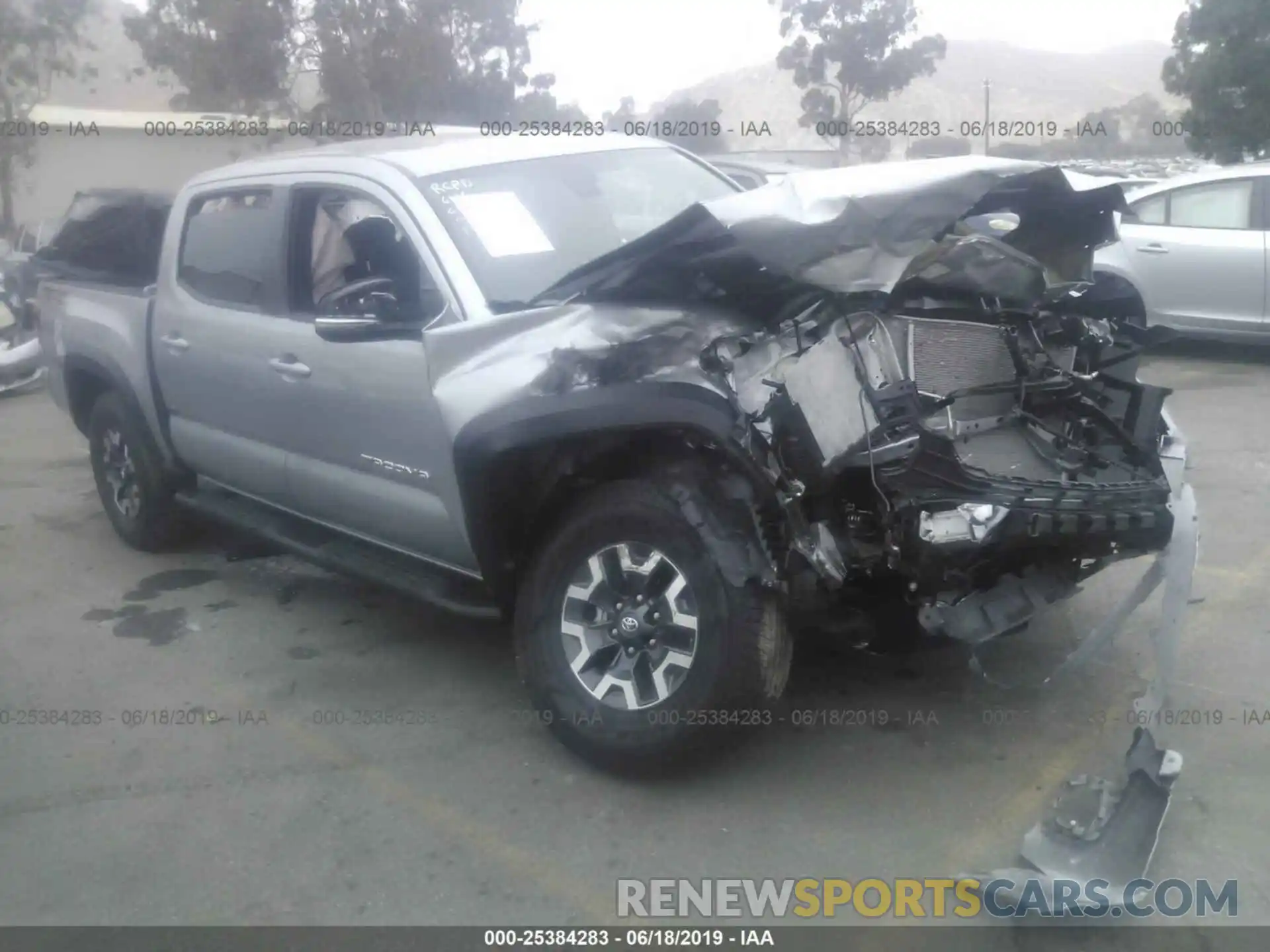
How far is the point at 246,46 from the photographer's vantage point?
18.7m

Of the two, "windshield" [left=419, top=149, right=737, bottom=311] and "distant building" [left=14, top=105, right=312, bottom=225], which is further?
"distant building" [left=14, top=105, right=312, bottom=225]

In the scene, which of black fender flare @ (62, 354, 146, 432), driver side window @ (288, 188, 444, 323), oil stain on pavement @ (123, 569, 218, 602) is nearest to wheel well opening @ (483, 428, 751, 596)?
driver side window @ (288, 188, 444, 323)

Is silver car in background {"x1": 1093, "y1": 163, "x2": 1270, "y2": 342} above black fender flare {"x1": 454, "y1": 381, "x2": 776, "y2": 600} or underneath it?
underneath

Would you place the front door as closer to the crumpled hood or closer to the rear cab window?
the rear cab window

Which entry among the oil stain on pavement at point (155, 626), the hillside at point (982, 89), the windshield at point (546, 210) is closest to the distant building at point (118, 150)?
the oil stain on pavement at point (155, 626)

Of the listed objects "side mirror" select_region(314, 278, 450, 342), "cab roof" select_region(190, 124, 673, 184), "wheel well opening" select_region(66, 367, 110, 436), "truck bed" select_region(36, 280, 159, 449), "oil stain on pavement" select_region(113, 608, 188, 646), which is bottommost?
"oil stain on pavement" select_region(113, 608, 188, 646)

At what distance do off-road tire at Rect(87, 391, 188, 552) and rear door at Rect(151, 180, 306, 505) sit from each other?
0.31 m

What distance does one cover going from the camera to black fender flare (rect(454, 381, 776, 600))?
10.8ft

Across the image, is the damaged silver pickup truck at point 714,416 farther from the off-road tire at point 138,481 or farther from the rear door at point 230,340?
the off-road tire at point 138,481

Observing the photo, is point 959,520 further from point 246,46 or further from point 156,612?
point 246,46

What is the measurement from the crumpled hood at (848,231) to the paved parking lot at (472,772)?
1469 millimetres

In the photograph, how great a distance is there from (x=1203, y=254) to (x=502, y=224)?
6926mm

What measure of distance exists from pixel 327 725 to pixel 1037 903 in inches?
96.9

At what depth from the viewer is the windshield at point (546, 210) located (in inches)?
163
